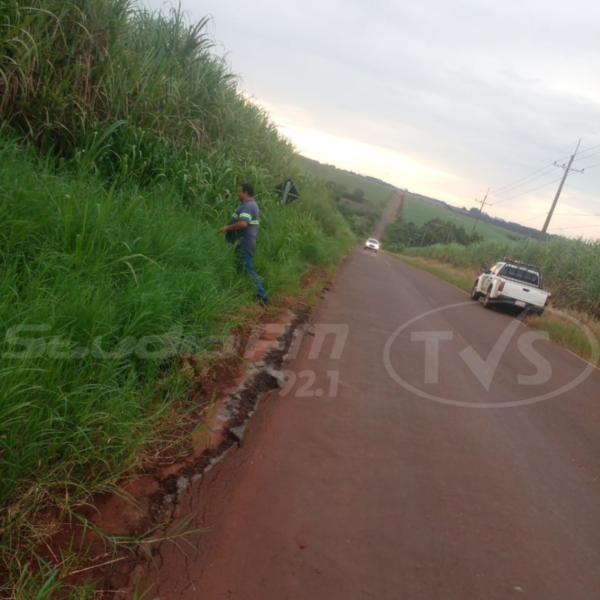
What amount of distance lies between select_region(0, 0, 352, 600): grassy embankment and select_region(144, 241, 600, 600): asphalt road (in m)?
0.73

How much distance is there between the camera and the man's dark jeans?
26.8ft

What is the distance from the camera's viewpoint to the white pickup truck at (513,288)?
17031 mm

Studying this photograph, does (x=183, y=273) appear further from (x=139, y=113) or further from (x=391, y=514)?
(x=139, y=113)

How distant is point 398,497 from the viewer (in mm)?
3939

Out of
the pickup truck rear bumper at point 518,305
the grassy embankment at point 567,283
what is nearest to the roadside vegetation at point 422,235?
the grassy embankment at point 567,283

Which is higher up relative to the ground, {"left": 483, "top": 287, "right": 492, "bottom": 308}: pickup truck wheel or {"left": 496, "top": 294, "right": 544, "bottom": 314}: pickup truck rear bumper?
{"left": 496, "top": 294, "right": 544, "bottom": 314}: pickup truck rear bumper

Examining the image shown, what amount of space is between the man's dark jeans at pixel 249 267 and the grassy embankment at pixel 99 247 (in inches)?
12.3

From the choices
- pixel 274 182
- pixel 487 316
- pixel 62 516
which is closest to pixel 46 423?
pixel 62 516

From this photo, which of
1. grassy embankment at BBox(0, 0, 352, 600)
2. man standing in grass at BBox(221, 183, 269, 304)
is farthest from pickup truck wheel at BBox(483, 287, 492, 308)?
man standing in grass at BBox(221, 183, 269, 304)

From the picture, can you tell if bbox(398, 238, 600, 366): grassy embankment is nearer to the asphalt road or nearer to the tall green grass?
the tall green grass

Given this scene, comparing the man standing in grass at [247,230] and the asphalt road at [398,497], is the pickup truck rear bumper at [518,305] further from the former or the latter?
the man standing in grass at [247,230]

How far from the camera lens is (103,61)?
7.91 metres

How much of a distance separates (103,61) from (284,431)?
6.18 meters

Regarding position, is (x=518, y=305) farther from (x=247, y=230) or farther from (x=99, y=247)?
(x=99, y=247)
